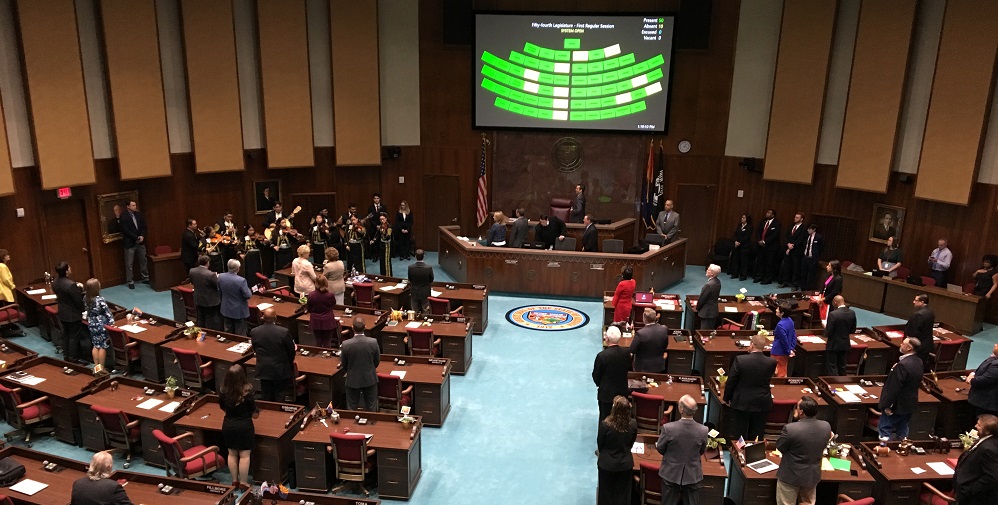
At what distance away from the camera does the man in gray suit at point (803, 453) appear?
22.0 feet

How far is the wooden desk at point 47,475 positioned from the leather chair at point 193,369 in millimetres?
2617

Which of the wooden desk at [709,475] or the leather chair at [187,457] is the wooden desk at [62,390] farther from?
the wooden desk at [709,475]

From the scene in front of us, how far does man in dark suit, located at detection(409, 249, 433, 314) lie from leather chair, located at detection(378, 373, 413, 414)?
3.26m

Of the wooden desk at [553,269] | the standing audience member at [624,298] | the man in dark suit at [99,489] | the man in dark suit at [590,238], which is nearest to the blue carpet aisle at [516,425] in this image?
the standing audience member at [624,298]

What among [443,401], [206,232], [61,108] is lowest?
[443,401]

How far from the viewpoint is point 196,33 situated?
635 inches

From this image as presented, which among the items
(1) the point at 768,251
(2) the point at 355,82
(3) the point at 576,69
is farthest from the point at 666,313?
(2) the point at 355,82

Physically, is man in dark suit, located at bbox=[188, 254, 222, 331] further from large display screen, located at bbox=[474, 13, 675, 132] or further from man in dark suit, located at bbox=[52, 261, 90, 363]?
large display screen, located at bbox=[474, 13, 675, 132]

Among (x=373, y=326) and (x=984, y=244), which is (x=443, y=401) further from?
(x=984, y=244)

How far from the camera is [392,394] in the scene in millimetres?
9445

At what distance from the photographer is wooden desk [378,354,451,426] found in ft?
31.3

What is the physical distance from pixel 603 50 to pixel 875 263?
8550 mm

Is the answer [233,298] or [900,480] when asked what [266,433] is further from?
[900,480]

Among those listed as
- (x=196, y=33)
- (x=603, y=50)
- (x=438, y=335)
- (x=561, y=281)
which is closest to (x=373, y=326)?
(x=438, y=335)
